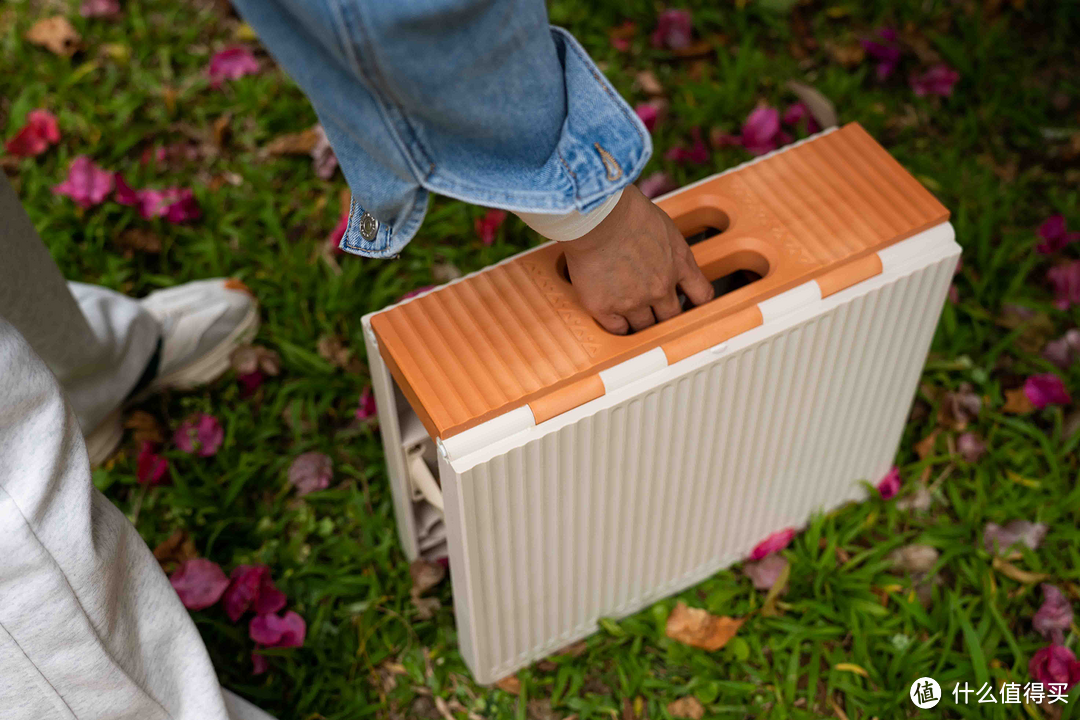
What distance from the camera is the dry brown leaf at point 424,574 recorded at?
153 centimetres

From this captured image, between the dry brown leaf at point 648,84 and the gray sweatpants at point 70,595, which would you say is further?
the dry brown leaf at point 648,84

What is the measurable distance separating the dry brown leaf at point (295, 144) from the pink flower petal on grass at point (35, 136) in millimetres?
475

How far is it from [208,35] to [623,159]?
1.86 metres

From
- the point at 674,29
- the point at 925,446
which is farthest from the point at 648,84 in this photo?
the point at 925,446

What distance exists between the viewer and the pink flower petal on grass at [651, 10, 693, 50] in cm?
224

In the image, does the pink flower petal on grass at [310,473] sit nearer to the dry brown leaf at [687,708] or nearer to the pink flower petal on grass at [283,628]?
the pink flower petal on grass at [283,628]

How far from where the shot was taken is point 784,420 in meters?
1.33

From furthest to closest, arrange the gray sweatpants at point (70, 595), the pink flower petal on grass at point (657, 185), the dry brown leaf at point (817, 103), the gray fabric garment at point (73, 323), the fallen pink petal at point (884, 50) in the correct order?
the fallen pink petal at point (884, 50), the dry brown leaf at point (817, 103), the pink flower petal on grass at point (657, 185), the gray fabric garment at point (73, 323), the gray sweatpants at point (70, 595)

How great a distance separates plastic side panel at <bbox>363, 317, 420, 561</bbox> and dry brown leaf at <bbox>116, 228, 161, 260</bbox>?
81cm

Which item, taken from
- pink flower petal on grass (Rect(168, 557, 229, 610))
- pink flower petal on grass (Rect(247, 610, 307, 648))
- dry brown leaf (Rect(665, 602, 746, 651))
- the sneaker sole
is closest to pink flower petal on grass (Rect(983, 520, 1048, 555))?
dry brown leaf (Rect(665, 602, 746, 651))

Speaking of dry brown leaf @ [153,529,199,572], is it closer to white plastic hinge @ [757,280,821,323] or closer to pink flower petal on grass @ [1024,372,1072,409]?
white plastic hinge @ [757,280,821,323]

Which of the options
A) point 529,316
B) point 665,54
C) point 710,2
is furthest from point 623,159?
point 710,2

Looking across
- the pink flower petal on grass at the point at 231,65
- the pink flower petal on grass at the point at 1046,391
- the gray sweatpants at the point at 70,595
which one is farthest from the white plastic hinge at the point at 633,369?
the pink flower petal on grass at the point at 231,65

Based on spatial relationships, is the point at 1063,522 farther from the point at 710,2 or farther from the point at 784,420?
the point at 710,2
